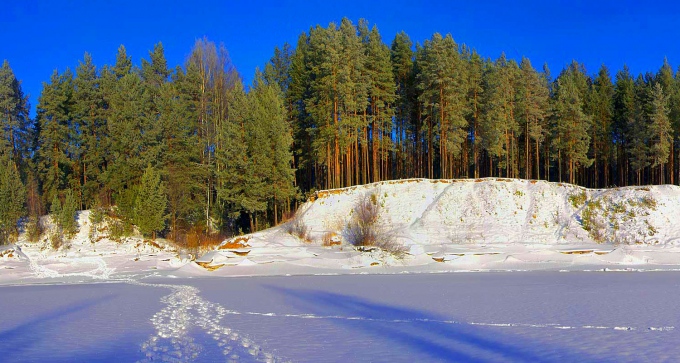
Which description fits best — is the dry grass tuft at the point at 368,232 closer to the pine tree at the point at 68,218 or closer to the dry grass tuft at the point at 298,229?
the dry grass tuft at the point at 298,229

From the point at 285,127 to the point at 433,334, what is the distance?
30.8m

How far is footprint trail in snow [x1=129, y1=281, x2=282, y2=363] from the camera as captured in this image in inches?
308

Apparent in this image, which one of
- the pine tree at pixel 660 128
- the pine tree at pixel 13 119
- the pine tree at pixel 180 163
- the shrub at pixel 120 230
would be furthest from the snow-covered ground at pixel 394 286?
the pine tree at pixel 660 128

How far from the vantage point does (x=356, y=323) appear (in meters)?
10.7

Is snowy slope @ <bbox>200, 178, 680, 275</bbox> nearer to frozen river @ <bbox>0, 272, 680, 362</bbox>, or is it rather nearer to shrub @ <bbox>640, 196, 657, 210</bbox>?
shrub @ <bbox>640, 196, 657, 210</bbox>

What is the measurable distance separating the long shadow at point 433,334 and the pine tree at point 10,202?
31.0m

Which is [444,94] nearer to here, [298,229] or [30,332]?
[298,229]

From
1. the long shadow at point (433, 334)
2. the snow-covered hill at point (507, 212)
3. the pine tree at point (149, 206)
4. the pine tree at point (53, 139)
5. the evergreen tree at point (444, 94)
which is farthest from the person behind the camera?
the pine tree at point (53, 139)

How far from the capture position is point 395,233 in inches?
1260

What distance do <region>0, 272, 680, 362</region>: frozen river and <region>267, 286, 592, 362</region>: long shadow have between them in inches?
0.8

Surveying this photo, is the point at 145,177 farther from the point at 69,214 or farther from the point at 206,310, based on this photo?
the point at 206,310

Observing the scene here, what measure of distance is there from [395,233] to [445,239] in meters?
3.33

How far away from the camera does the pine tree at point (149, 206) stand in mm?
35969

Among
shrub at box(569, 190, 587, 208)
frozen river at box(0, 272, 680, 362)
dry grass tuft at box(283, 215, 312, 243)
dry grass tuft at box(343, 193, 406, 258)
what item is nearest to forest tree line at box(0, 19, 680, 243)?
dry grass tuft at box(283, 215, 312, 243)
